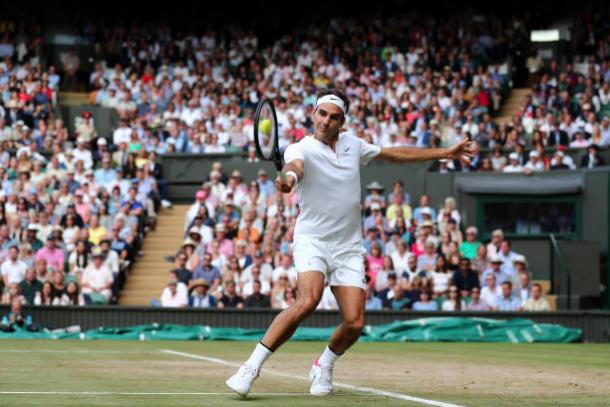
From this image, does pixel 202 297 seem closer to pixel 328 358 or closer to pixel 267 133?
pixel 328 358

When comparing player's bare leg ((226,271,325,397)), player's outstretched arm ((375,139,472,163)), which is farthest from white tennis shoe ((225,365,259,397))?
player's outstretched arm ((375,139,472,163))

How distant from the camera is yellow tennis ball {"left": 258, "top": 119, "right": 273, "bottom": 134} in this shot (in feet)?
28.1

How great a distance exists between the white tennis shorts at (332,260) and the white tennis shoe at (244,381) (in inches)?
30.4

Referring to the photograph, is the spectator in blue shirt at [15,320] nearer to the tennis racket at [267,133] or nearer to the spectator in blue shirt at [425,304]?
the spectator in blue shirt at [425,304]

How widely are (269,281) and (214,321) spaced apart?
161cm

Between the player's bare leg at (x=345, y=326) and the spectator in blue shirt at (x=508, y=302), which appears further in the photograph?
the spectator in blue shirt at (x=508, y=302)

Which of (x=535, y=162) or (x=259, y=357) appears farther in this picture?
(x=535, y=162)

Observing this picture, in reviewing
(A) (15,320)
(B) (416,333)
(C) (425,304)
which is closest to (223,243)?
(C) (425,304)

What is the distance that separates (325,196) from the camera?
8656 mm

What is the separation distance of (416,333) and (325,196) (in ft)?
41.2

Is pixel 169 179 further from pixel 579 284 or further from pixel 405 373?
pixel 405 373

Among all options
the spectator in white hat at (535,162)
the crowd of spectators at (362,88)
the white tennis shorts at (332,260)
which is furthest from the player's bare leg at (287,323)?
the spectator in white hat at (535,162)

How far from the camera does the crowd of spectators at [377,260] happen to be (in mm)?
22109

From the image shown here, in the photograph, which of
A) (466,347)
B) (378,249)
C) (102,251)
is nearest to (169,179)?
(102,251)
